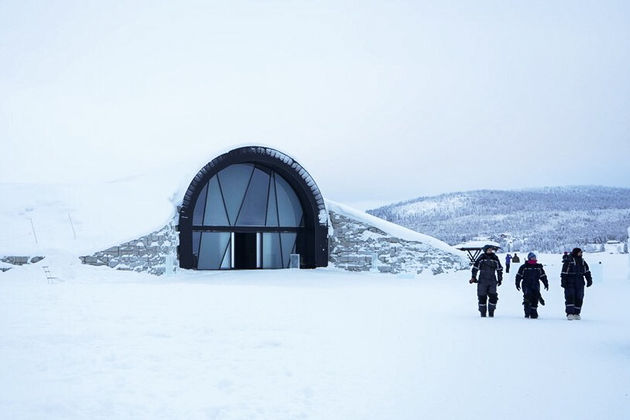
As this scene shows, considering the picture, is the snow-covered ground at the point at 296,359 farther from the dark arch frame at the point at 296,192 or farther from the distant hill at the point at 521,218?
the distant hill at the point at 521,218

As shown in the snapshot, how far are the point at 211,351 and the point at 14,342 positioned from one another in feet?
8.77

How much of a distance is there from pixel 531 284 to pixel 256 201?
595 inches

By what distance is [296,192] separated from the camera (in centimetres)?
2650

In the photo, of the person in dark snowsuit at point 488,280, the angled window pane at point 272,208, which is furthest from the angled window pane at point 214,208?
the person in dark snowsuit at point 488,280

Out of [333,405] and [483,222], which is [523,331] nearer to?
[333,405]

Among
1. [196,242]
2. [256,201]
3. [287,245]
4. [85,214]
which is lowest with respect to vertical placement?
[287,245]

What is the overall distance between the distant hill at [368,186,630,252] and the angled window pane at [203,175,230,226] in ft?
311

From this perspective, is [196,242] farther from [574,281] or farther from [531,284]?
[574,281]

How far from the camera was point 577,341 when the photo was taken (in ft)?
30.0

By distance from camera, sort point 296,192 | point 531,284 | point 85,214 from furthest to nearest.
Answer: point 296,192
point 85,214
point 531,284

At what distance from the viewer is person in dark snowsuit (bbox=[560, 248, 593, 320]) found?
473 inches

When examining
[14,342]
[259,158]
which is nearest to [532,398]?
[14,342]

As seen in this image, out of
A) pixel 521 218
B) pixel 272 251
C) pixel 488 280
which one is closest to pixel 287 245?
pixel 272 251

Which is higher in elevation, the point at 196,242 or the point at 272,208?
the point at 272,208
